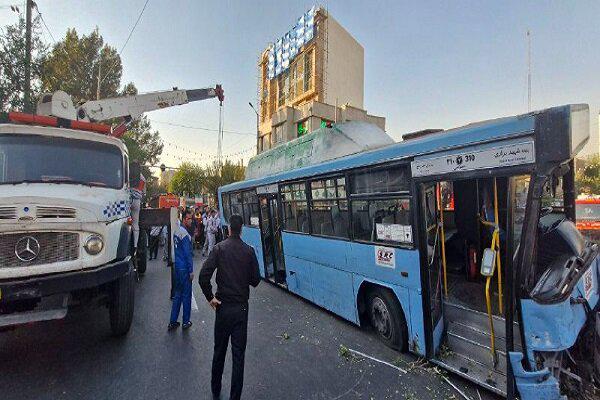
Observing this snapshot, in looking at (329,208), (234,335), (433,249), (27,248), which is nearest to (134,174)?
(27,248)

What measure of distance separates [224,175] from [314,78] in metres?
15.4

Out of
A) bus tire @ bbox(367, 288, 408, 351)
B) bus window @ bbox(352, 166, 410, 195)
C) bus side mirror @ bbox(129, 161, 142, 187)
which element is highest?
bus side mirror @ bbox(129, 161, 142, 187)

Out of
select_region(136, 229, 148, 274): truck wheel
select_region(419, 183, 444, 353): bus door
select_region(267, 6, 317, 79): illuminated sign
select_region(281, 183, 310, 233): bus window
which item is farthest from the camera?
select_region(267, 6, 317, 79): illuminated sign

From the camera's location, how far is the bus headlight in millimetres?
4117

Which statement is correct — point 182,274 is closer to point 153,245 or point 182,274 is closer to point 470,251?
point 470,251

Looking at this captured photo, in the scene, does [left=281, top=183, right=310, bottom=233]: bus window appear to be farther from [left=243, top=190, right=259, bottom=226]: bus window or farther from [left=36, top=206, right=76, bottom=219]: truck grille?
[left=36, top=206, right=76, bottom=219]: truck grille

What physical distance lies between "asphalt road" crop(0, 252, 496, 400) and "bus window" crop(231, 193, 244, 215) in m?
4.52

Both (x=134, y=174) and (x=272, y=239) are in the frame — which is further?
(x=272, y=239)

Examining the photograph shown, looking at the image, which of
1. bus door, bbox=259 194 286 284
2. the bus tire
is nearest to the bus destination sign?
the bus tire

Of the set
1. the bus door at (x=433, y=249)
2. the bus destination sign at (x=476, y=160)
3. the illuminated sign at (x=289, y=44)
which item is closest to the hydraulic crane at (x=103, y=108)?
the bus destination sign at (x=476, y=160)

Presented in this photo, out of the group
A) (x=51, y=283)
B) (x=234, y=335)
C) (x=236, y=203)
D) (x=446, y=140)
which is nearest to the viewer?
(x=234, y=335)

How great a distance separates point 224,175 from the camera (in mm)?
38281

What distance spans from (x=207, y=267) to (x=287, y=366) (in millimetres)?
1842

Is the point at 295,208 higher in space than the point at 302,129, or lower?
lower
